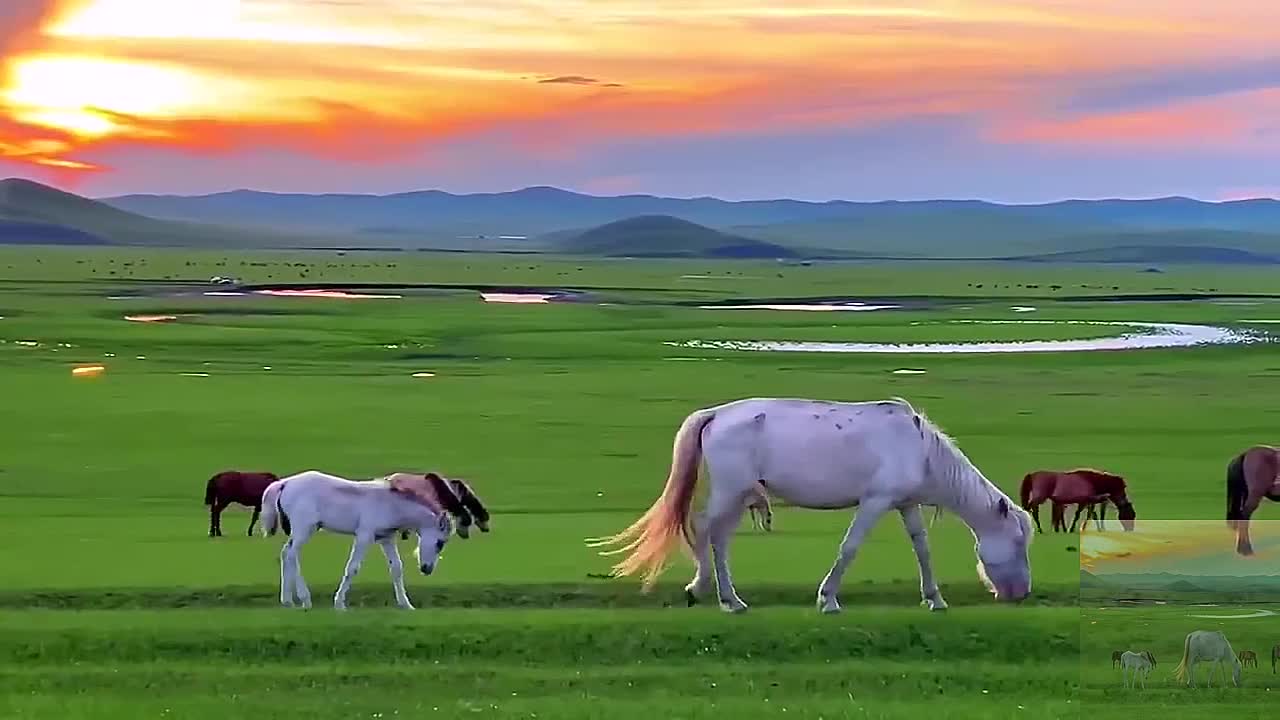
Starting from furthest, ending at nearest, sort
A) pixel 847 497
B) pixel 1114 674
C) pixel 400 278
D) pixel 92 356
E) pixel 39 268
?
pixel 39 268 → pixel 400 278 → pixel 92 356 → pixel 847 497 → pixel 1114 674

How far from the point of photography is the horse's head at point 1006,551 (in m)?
14.4

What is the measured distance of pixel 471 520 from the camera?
1535cm

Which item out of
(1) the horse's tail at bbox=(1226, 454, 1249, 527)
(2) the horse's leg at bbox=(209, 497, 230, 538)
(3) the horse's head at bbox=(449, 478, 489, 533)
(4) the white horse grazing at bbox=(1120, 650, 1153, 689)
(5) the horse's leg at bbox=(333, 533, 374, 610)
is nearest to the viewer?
(4) the white horse grazing at bbox=(1120, 650, 1153, 689)

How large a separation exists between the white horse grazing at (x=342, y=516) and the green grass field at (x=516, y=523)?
36 centimetres

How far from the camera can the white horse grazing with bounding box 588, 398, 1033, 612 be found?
47.0 ft

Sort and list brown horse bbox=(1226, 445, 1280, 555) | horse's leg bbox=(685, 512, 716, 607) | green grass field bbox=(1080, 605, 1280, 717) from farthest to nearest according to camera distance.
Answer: brown horse bbox=(1226, 445, 1280, 555)
horse's leg bbox=(685, 512, 716, 607)
green grass field bbox=(1080, 605, 1280, 717)

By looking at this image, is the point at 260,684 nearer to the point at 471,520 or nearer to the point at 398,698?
the point at 398,698

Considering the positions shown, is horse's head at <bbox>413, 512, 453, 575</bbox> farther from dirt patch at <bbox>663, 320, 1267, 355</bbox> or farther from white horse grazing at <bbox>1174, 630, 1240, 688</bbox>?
dirt patch at <bbox>663, 320, 1267, 355</bbox>

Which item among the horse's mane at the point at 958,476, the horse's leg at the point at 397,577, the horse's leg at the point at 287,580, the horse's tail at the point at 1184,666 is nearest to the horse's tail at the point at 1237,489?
the horse's mane at the point at 958,476

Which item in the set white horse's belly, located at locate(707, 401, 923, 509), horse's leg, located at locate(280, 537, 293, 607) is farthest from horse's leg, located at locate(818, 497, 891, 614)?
horse's leg, located at locate(280, 537, 293, 607)

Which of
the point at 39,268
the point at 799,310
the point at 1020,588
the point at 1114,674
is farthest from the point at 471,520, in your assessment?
the point at 39,268

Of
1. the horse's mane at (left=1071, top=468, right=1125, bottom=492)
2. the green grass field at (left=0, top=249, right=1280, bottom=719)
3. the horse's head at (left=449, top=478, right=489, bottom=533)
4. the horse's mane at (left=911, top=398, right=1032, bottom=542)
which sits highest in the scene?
the horse's mane at (left=911, top=398, right=1032, bottom=542)

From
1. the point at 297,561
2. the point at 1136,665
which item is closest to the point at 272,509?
the point at 297,561

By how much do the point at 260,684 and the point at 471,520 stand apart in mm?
3660
